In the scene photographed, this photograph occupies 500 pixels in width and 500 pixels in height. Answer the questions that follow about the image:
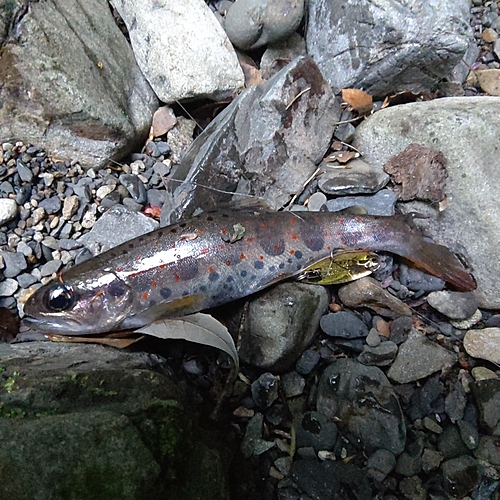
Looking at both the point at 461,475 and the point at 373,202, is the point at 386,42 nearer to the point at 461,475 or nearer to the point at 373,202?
the point at 373,202

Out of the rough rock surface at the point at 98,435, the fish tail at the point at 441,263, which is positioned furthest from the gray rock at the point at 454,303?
the rough rock surface at the point at 98,435

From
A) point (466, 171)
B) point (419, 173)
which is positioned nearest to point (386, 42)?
point (419, 173)

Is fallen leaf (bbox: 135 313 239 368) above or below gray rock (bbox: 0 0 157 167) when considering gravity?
below

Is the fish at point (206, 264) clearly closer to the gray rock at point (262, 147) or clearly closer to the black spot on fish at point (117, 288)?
the black spot on fish at point (117, 288)

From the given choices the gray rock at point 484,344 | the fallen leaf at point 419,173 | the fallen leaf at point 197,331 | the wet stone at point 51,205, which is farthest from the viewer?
the wet stone at point 51,205

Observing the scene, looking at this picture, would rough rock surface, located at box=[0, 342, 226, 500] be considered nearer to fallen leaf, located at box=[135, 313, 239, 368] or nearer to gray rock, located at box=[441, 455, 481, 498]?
fallen leaf, located at box=[135, 313, 239, 368]

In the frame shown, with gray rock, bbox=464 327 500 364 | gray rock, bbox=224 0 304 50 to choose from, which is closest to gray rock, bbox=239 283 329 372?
gray rock, bbox=464 327 500 364
